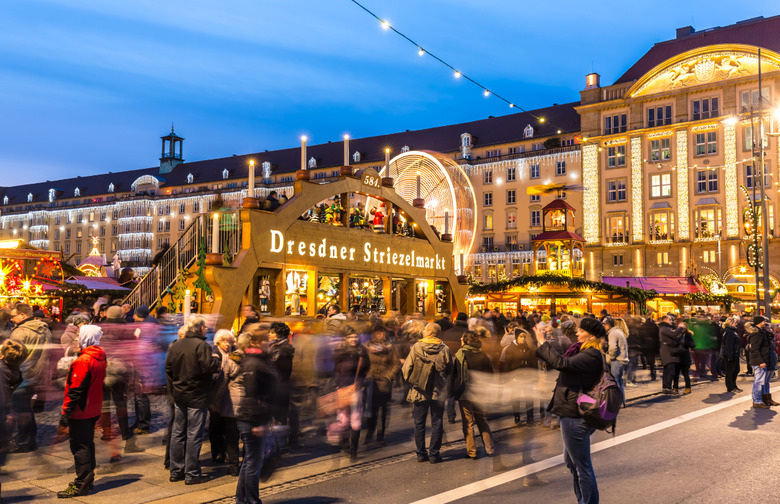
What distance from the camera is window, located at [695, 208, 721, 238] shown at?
177ft

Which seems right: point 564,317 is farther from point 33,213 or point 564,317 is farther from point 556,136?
point 33,213

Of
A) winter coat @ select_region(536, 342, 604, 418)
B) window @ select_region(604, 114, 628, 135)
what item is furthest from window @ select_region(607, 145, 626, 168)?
winter coat @ select_region(536, 342, 604, 418)

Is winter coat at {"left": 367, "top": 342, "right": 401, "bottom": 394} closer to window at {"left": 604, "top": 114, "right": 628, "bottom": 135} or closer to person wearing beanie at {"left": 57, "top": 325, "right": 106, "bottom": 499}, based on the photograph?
person wearing beanie at {"left": 57, "top": 325, "right": 106, "bottom": 499}

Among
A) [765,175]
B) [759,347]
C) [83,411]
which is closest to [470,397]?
[83,411]

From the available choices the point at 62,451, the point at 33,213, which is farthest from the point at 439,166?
the point at 33,213

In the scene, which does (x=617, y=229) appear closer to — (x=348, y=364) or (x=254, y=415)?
(x=348, y=364)

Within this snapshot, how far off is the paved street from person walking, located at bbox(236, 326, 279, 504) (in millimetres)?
707

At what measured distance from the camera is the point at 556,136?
2697 inches

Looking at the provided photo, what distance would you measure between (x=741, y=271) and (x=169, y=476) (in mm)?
47540

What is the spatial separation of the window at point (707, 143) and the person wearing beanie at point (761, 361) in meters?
45.3

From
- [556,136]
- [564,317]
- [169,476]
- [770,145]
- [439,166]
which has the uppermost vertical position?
[556,136]

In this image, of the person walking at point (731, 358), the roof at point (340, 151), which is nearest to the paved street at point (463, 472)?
the person walking at point (731, 358)

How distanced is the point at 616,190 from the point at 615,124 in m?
5.77

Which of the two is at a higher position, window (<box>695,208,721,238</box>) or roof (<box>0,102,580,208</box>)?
roof (<box>0,102,580,208</box>)
